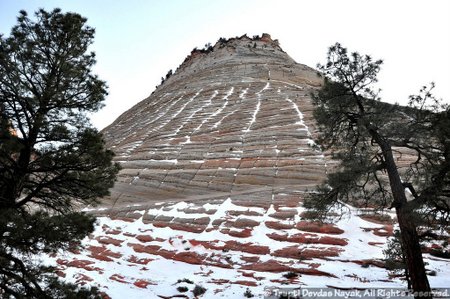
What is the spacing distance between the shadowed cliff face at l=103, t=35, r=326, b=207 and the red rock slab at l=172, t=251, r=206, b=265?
16.7 feet

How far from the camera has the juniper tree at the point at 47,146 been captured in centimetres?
855

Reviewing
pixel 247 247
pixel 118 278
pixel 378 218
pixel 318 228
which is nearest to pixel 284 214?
pixel 318 228

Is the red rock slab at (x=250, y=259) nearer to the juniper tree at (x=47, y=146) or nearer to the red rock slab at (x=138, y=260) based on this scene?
the red rock slab at (x=138, y=260)

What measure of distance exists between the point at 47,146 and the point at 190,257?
7467mm

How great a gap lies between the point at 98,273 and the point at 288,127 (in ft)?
57.2

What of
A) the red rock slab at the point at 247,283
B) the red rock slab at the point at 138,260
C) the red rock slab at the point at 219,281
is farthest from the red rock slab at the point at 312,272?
the red rock slab at the point at 138,260

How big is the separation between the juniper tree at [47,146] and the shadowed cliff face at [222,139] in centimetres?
1075

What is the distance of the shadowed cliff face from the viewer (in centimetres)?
2128

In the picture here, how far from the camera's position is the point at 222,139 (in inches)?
1074

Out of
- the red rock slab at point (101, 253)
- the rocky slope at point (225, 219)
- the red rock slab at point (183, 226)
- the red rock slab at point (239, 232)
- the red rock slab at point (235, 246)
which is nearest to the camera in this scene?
the rocky slope at point (225, 219)

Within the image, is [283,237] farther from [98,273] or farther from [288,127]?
[288,127]

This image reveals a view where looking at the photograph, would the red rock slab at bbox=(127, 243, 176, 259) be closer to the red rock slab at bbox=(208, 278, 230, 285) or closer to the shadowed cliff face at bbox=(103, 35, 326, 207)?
the red rock slab at bbox=(208, 278, 230, 285)

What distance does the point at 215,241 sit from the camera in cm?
1588

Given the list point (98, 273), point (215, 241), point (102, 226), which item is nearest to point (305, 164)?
point (215, 241)
